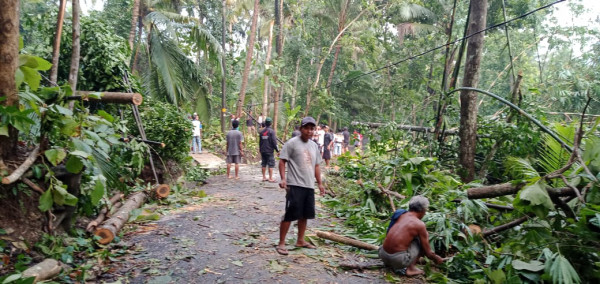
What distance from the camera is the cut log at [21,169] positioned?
141 inches

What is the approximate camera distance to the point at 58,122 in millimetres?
3910

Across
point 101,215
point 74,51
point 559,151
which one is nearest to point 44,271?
point 101,215

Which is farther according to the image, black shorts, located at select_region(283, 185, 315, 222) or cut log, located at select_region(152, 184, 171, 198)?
cut log, located at select_region(152, 184, 171, 198)

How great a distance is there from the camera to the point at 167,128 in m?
8.74

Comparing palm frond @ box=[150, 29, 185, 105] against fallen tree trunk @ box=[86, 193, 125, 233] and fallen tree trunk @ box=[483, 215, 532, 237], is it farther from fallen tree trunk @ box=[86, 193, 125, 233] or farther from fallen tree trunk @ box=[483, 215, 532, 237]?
fallen tree trunk @ box=[483, 215, 532, 237]

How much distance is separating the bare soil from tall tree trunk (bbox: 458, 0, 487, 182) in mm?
3644

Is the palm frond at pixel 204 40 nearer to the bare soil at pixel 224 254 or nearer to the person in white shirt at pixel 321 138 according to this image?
the person in white shirt at pixel 321 138

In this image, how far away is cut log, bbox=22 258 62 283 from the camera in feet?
10.0

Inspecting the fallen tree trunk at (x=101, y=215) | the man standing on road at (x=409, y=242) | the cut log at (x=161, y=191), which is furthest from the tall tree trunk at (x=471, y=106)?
the fallen tree trunk at (x=101, y=215)

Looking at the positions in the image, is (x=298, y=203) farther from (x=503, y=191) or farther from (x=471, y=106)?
(x=471, y=106)

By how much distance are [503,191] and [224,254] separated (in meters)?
A: 3.31

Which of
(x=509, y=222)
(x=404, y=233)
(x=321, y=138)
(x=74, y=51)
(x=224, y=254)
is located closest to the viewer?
(x=404, y=233)

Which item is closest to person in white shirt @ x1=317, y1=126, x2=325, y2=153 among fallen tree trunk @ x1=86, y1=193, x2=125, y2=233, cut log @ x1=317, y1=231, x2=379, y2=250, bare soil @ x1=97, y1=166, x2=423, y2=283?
bare soil @ x1=97, y1=166, x2=423, y2=283

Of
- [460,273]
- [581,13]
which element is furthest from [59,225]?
[581,13]
